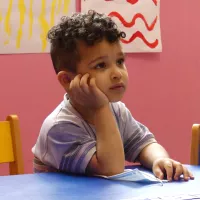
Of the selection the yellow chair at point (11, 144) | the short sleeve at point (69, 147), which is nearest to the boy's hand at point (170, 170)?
the short sleeve at point (69, 147)

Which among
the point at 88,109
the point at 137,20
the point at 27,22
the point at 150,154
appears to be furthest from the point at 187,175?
the point at 137,20

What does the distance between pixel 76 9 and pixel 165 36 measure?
414 mm

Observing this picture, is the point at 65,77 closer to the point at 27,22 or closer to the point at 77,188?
the point at 77,188

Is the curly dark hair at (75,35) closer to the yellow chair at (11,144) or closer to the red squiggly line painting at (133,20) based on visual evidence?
the yellow chair at (11,144)

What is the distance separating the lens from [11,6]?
162 centimetres

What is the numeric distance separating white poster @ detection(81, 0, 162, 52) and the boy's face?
85 centimetres

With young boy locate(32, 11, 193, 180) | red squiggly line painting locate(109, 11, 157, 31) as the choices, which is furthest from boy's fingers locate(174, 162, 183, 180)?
red squiggly line painting locate(109, 11, 157, 31)

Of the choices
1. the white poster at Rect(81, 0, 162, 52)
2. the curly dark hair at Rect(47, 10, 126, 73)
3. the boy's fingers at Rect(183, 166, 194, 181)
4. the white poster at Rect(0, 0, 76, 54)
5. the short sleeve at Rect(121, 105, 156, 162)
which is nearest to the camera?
the boy's fingers at Rect(183, 166, 194, 181)

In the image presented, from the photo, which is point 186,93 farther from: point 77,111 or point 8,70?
point 77,111

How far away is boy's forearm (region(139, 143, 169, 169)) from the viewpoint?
3.27 ft

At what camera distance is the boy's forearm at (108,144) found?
35.3 inches

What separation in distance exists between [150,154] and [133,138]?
9 cm

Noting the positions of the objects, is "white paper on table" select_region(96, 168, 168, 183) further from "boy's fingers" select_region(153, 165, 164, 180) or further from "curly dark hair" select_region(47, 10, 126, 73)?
"curly dark hair" select_region(47, 10, 126, 73)

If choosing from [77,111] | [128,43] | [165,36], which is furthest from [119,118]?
[165,36]
